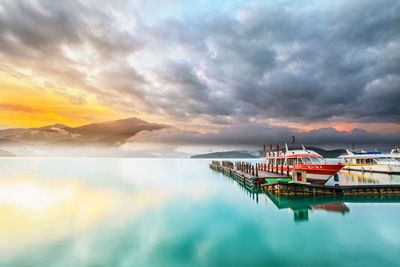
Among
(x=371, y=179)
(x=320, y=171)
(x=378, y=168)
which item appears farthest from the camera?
(x=378, y=168)

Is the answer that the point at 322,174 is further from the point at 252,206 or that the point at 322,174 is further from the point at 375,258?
the point at 375,258

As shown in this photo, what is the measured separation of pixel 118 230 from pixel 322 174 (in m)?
21.2

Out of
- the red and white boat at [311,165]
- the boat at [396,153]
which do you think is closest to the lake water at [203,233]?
the red and white boat at [311,165]

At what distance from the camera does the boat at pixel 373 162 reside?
44.3 meters

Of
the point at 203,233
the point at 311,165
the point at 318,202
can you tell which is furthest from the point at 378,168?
the point at 203,233

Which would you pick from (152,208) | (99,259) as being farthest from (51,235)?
(152,208)

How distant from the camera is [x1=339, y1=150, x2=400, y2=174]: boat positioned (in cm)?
4434

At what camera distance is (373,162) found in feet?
157

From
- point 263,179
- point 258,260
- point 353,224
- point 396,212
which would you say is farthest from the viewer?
point 263,179

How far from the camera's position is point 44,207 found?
2436cm

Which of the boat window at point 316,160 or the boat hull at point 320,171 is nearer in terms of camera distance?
the boat hull at point 320,171

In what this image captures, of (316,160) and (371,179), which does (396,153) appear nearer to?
(371,179)

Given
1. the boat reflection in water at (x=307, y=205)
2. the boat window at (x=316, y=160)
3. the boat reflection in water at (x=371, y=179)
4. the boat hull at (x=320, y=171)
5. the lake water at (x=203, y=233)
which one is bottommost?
the lake water at (x=203, y=233)

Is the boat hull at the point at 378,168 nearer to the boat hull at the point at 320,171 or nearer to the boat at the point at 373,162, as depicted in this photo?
the boat at the point at 373,162
